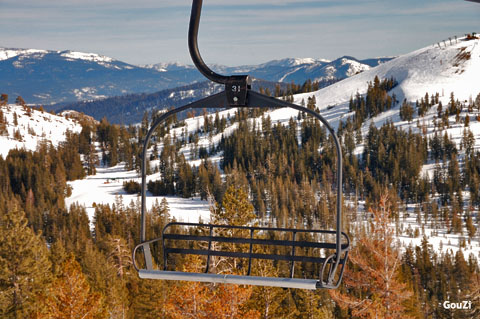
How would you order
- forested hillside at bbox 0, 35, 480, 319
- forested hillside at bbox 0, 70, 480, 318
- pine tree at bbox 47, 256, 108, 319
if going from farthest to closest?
forested hillside at bbox 0, 35, 480, 319 → forested hillside at bbox 0, 70, 480, 318 → pine tree at bbox 47, 256, 108, 319

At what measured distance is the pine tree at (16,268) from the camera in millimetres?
25312

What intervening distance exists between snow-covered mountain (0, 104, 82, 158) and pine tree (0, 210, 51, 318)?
424ft

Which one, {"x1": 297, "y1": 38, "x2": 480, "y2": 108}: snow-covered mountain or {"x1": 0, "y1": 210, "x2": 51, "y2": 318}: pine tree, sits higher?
{"x1": 297, "y1": 38, "x2": 480, "y2": 108}: snow-covered mountain

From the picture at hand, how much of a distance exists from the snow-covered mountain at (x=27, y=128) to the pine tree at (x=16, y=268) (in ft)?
424

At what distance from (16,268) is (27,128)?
15950 cm

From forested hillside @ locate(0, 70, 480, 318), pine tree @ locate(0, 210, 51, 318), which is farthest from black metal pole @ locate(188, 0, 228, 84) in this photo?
pine tree @ locate(0, 210, 51, 318)

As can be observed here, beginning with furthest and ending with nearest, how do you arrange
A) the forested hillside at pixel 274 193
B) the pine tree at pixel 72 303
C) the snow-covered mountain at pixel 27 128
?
the snow-covered mountain at pixel 27 128, the forested hillside at pixel 274 193, the pine tree at pixel 72 303

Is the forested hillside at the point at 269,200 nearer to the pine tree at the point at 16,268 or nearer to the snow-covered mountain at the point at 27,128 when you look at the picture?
the pine tree at the point at 16,268

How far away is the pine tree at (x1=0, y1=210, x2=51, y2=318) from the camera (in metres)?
25.3

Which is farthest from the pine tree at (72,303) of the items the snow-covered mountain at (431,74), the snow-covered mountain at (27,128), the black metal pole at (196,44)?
the snow-covered mountain at (27,128)

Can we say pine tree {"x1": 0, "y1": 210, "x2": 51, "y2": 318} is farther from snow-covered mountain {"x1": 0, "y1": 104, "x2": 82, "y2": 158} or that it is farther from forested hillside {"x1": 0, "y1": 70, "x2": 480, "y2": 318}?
snow-covered mountain {"x1": 0, "y1": 104, "x2": 82, "y2": 158}

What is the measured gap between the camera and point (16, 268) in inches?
1015

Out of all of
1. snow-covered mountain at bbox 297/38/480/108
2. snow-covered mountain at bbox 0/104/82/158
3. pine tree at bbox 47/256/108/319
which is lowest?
pine tree at bbox 47/256/108/319

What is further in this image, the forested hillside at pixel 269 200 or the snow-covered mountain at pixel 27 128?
the snow-covered mountain at pixel 27 128
